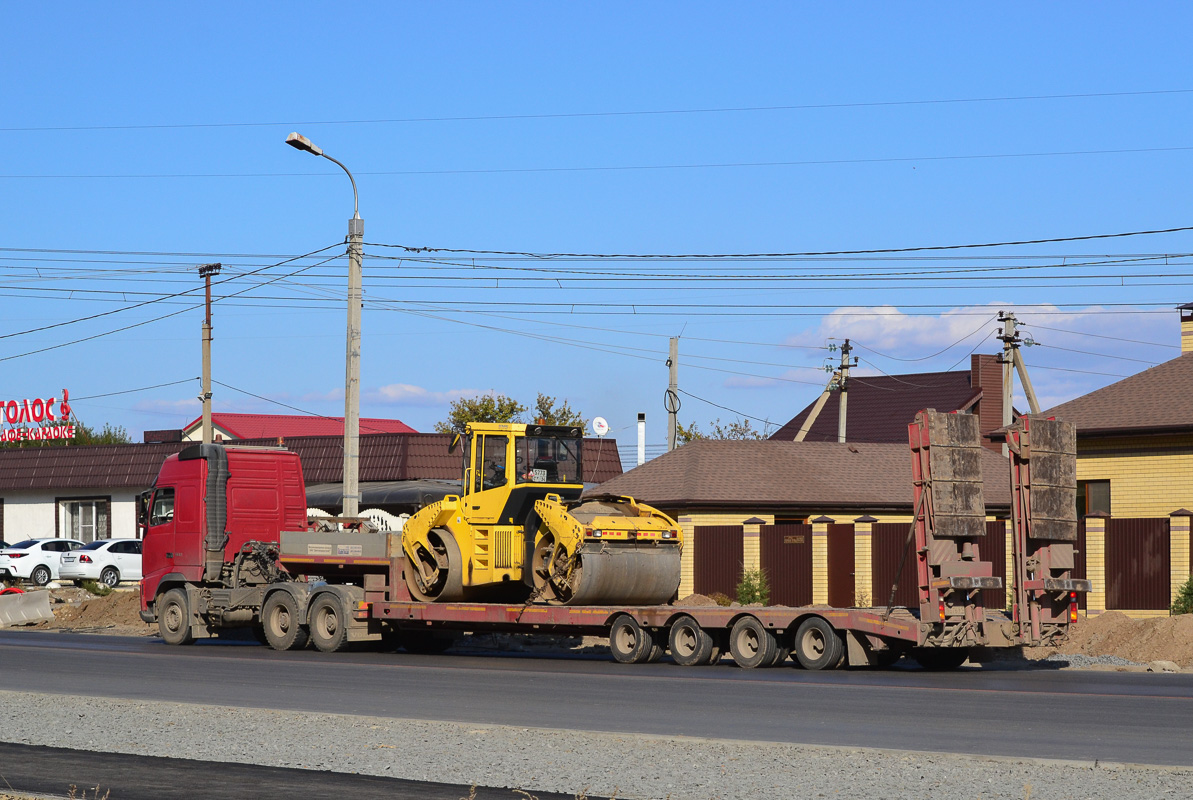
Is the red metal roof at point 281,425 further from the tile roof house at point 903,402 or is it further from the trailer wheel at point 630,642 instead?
the trailer wheel at point 630,642

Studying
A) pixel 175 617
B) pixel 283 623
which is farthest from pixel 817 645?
pixel 175 617

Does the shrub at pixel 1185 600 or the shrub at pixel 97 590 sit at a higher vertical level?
the shrub at pixel 1185 600

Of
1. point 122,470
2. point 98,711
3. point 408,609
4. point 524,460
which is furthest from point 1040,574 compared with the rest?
point 122,470

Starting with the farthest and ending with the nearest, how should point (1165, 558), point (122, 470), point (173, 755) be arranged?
point (122, 470), point (1165, 558), point (173, 755)

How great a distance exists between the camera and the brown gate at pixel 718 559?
36.3 meters

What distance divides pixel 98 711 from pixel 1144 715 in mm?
10432

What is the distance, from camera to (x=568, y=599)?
77.4 ft

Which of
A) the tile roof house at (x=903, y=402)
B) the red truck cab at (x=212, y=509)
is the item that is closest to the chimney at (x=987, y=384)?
the tile roof house at (x=903, y=402)

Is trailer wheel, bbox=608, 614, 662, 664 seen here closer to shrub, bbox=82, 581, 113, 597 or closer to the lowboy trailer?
the lowboy trailer

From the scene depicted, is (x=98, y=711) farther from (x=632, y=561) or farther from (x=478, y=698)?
(x=632, y=561)

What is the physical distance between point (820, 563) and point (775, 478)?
5850 mm

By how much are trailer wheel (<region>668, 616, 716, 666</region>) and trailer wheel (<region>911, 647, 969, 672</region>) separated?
293 centimetres

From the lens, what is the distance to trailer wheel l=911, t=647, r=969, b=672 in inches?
843

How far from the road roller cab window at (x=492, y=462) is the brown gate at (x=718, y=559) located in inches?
497
